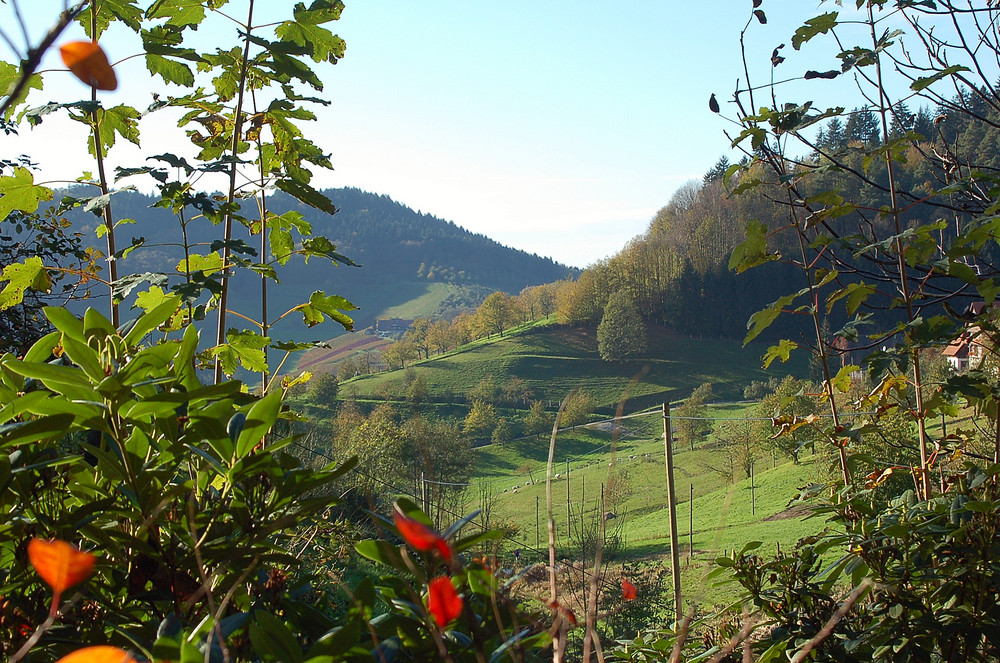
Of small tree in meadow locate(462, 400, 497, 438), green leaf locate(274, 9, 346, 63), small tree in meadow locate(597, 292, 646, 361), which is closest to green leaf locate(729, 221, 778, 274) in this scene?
green leaf locate(274, 9, 346, 63)

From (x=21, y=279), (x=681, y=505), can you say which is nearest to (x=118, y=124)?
(x=21, y=279)

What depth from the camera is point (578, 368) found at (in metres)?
57.3

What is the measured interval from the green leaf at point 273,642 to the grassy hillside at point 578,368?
153 ft

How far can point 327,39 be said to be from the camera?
Answer: 1.59 m

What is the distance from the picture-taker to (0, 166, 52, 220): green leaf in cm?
144

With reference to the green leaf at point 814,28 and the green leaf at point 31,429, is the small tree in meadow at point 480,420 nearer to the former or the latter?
the green leaf at point 814,28

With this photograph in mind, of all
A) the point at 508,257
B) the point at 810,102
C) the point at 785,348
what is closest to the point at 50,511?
the point at 785,348

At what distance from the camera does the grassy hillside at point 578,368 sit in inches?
1978

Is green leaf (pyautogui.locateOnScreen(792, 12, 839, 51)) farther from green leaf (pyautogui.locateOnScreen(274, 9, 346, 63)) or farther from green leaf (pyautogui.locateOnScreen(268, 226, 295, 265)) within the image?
green leaf (pyautogui.locateOnScreen(268, 226, 295, 265))

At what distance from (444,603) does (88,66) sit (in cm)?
43

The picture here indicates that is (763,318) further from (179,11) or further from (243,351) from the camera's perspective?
(179,11)

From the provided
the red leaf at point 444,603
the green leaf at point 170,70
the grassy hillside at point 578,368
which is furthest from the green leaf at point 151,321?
the grassy hillside at point 578,368

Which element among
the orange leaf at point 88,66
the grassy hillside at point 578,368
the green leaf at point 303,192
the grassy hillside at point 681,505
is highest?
the green leaf at point 303,192

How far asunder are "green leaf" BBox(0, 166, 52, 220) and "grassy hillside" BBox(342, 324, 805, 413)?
46.0 metres
